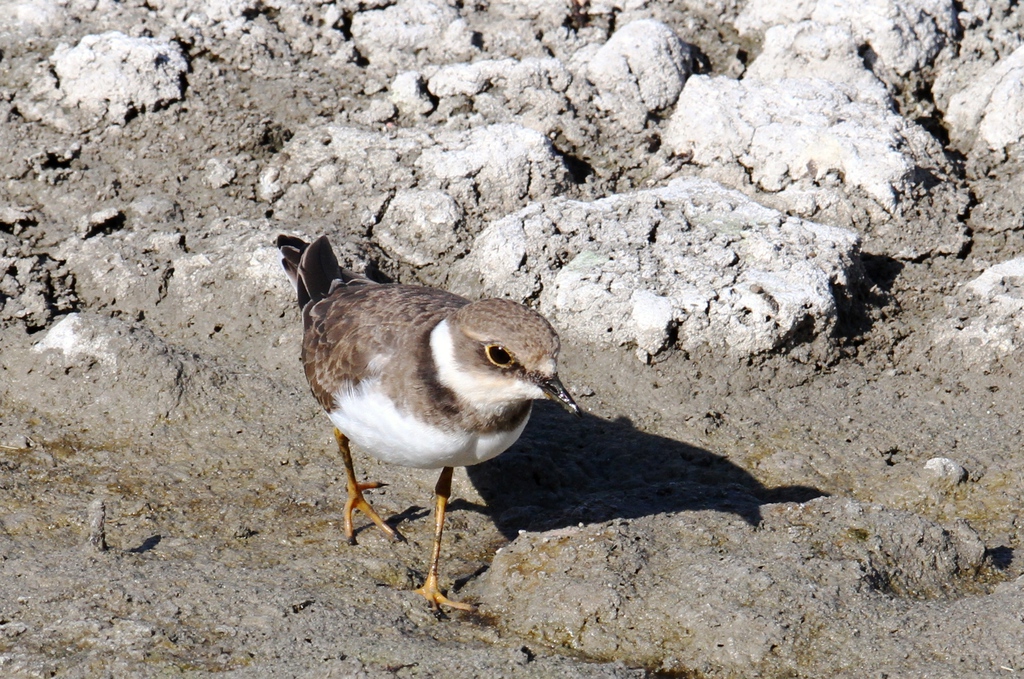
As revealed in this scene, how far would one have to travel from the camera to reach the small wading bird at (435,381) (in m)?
4.35

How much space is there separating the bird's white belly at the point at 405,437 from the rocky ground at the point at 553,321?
1.68 feet

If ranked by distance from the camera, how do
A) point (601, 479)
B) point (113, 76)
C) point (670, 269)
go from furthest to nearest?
point (113, 76) → point (670, 269) → point (601, 479)

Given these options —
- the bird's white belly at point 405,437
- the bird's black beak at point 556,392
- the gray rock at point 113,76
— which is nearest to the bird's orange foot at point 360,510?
the bird's white belly at point 405,437

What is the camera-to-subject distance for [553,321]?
246 inches

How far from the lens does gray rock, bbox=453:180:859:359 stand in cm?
603

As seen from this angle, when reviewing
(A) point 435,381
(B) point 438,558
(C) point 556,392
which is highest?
(C) point 556,392

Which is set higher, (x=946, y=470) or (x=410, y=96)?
(x=410, y=96)

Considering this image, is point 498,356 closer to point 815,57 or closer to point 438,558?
point 438,558

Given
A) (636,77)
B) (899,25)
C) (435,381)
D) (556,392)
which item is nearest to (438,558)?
(435,381)

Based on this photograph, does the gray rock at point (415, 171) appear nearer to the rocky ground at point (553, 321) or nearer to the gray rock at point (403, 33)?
the rocky ground at point (553, 321)

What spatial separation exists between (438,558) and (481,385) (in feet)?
2.86

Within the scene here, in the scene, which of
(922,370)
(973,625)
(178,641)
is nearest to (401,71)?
(922,370)

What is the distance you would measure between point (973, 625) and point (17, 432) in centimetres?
450

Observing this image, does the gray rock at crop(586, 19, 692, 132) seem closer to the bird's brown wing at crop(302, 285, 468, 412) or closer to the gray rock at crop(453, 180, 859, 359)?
the gray rock at crop(453, 180, 859, 359)
